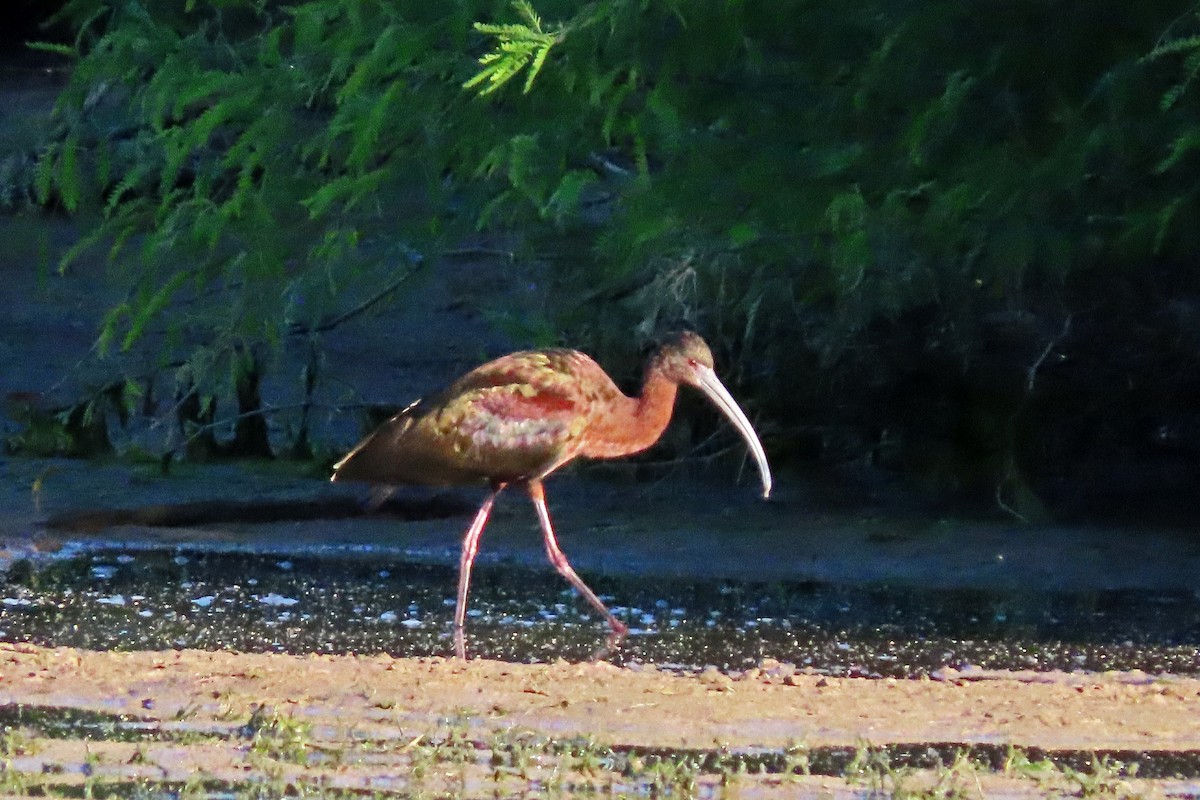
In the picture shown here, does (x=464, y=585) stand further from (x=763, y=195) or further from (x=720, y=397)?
(x=763, y=195)

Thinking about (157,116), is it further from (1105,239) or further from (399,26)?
(1105,239)

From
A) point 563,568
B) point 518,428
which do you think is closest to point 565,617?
point 563,568

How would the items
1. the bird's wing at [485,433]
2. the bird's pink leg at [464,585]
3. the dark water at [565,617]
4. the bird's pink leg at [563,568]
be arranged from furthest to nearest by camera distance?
the bird's wing at [485,433], the bird's pink leg at [563,568], the bird's pink leg at [464,585], the dark water at [565,617]

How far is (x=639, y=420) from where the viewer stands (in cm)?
799

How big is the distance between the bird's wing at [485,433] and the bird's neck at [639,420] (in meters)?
0.17

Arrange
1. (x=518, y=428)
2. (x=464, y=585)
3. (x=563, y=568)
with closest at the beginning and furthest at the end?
(x=464, y=585) < (x=518, y=428) < (x=563, y=568)

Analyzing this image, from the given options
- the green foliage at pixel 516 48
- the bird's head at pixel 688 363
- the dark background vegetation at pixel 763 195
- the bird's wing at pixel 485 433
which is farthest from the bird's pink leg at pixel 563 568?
the green foliage at pixel 516 48

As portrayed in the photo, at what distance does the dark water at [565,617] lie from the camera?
700cm

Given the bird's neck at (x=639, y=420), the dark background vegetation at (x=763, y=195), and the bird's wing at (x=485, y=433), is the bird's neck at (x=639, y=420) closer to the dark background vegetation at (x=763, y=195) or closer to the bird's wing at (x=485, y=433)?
the bird's wing at (x=485, y=433)

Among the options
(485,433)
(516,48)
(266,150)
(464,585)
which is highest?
(516,48)

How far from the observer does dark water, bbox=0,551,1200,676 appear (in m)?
7.00

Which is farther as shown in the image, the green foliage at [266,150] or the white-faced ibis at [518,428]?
the green foliage at [266,150]

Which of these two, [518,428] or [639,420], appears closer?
[518,428]

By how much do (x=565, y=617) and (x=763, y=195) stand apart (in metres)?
1.66
